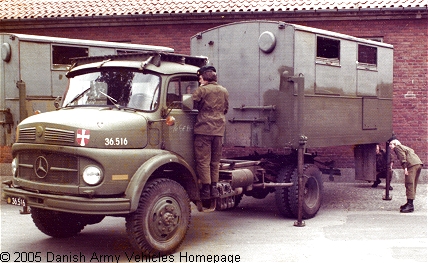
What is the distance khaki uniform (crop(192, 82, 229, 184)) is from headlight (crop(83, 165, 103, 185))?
61.5 inches

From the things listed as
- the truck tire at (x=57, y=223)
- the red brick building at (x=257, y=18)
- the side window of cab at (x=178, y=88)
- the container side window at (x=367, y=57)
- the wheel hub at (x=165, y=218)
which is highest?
the red brick building at (x=257, y=18)

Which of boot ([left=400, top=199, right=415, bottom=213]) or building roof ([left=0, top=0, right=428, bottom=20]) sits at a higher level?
building roof ([left=0, top=0, right=428, bottom=20])

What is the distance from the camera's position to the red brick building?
1500 cm

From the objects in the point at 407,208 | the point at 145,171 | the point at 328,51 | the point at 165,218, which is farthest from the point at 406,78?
the point at 145,171

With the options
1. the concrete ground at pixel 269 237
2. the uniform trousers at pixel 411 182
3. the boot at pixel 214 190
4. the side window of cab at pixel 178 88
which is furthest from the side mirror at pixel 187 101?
the uniform trousers at pixel 411 182

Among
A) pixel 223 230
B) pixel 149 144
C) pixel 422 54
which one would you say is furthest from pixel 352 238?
pixel 422 54

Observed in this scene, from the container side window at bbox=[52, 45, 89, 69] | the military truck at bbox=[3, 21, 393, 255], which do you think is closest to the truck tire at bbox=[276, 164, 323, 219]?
the military truck at bbox=[3, 21, 393, 255]

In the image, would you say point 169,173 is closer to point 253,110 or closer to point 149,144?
point 149,144

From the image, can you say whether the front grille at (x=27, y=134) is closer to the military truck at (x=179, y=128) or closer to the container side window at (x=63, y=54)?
the military truck at (x=179, y=128)

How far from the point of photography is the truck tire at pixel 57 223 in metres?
8.07

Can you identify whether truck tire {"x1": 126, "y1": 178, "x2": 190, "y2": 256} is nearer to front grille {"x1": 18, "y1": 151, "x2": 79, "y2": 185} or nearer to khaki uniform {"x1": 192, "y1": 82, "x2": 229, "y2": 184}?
khaki uniform {"x1": 192, "y1": 82, "x2": 229, "y2": 184}

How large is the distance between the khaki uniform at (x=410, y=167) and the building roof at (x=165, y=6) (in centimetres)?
528

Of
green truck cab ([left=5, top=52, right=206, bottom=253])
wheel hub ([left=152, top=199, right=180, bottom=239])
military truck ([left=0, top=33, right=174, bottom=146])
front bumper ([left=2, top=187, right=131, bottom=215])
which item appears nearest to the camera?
front bumper ([left=2, top=187, right=131, bottom=215])

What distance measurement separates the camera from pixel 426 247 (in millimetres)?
7871
